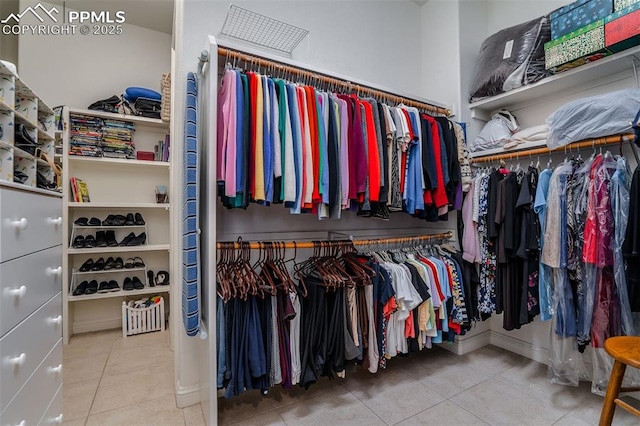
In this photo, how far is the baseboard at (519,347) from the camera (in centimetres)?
219

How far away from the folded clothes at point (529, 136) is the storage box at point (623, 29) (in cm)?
49

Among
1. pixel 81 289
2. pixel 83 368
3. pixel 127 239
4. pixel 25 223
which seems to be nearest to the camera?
pixel 25 223

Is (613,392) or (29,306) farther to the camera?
(613,392)

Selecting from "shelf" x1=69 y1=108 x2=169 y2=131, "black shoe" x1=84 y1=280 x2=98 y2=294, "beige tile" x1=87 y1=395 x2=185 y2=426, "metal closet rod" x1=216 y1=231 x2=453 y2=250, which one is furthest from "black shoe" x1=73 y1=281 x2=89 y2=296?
"metal closet rod" x1=216 y1=231 x2=453 y2=250

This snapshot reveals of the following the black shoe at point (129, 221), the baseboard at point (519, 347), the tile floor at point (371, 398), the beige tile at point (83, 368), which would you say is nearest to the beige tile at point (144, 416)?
the tile floor at point (371, 398)

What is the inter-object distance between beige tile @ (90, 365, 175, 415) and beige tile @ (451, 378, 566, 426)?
71.3 inches

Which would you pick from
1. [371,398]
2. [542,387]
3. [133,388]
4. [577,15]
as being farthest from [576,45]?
[133,388]

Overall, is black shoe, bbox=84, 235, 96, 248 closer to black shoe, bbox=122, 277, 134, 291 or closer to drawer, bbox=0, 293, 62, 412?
black shoe, bbox=122, 277, 134, 291

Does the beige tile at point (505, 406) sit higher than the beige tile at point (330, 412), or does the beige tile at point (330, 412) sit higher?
the beige tile at point (330, 412)

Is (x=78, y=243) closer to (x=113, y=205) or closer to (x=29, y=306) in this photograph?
(x=113, y=205)

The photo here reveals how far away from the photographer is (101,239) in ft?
9.12

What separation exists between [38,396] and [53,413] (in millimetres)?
244

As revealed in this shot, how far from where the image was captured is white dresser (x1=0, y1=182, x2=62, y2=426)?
83 centimetres

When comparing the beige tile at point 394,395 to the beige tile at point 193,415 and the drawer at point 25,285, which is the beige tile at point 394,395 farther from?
the drawer at point 25,285
